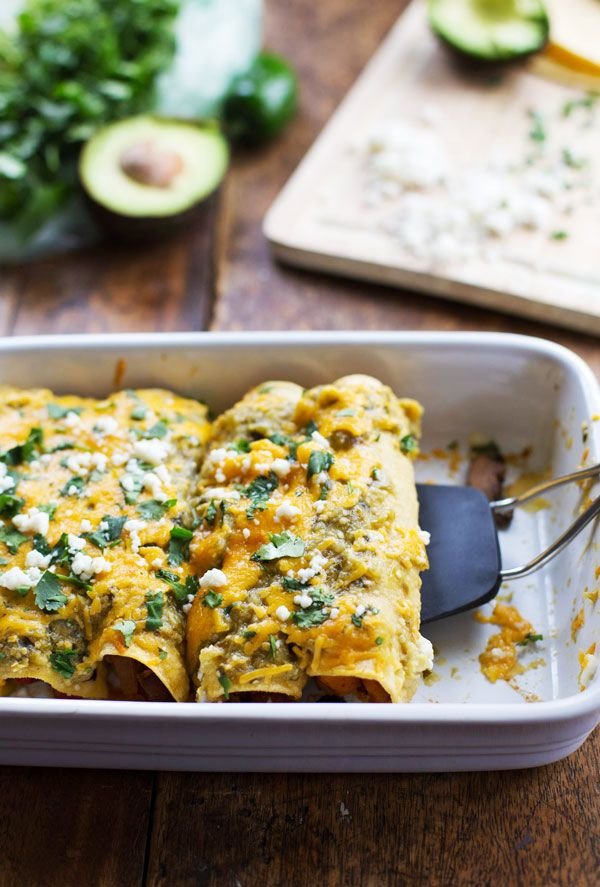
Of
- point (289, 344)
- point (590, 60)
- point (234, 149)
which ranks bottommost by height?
point (234, 149)

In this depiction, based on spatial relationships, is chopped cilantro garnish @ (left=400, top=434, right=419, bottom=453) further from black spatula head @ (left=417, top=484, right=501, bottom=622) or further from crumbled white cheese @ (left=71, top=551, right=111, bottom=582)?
crumbled white cheese @ (left=71, top=551, right=111, bottom=582)

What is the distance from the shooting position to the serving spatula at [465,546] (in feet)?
7.95

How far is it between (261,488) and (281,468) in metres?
0.07

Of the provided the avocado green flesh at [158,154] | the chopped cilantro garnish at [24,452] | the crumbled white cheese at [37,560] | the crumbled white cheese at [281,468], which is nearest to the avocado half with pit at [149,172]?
the avocado green flesh at [158,154]

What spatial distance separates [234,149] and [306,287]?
0.86m

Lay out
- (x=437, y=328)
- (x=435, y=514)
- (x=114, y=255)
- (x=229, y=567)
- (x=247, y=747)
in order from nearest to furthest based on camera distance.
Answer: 1. (x=247, y=747)
2. (x=229, y=567)
3. (x=435, y=514)
4. (x=437, y=328)
5. (x=114, y=255)

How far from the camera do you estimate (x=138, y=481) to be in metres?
2.42

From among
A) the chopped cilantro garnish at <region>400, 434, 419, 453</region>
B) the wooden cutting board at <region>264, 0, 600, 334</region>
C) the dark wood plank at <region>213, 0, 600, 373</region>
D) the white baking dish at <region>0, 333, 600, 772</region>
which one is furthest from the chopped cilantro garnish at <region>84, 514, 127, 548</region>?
the wooden cutting board at <region>264, 0, 600, 334</region>

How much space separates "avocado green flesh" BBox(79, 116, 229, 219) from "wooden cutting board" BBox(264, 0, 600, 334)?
0.97 feet

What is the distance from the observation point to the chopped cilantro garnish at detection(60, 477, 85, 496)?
7.87 feet

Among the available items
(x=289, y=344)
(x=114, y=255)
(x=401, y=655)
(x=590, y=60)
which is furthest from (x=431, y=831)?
(x=590, y=60)

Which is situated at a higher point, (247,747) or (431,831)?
(247,747)

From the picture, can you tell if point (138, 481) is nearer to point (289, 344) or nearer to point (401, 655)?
point (289, 344)

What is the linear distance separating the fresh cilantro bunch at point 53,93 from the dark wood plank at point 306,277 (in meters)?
0.60
